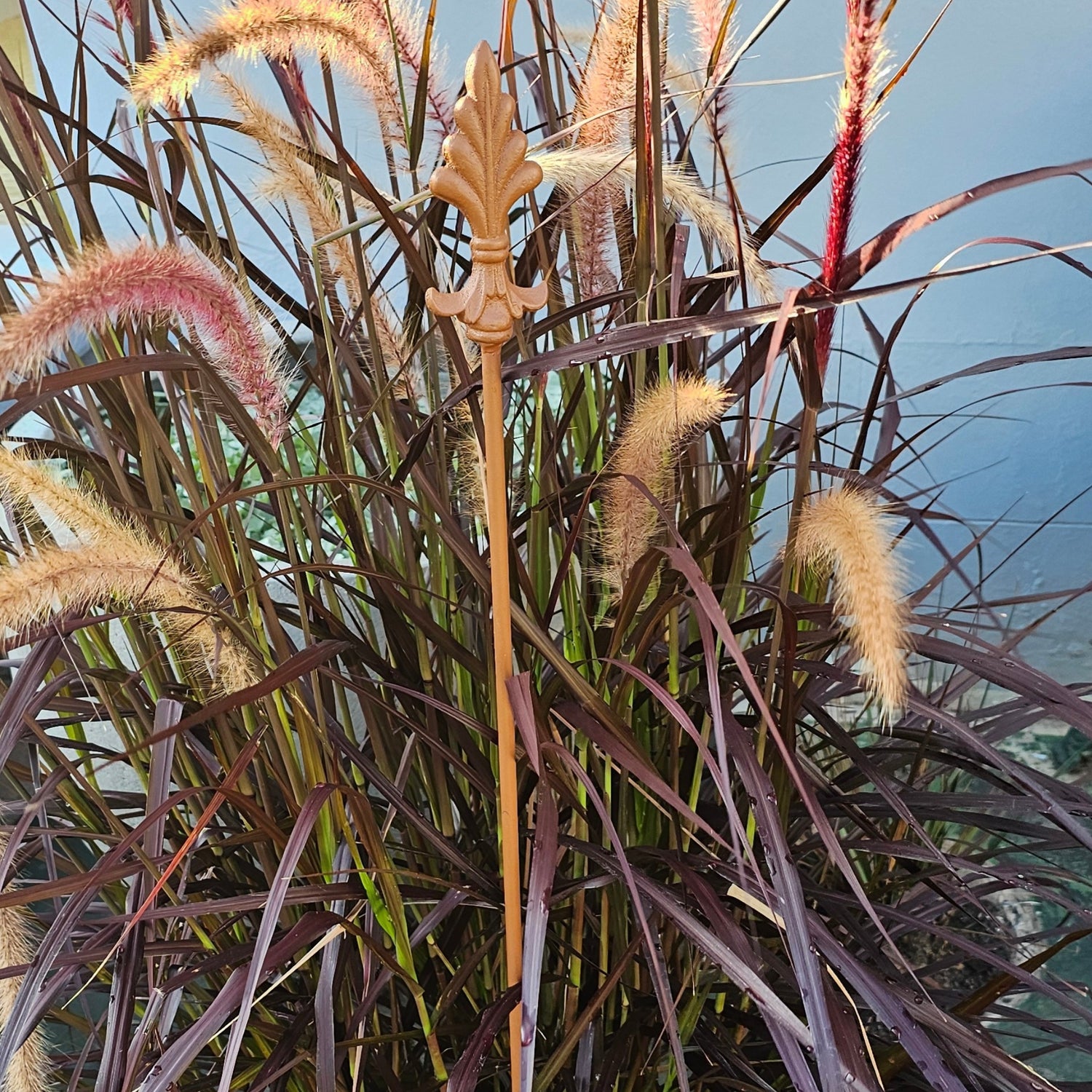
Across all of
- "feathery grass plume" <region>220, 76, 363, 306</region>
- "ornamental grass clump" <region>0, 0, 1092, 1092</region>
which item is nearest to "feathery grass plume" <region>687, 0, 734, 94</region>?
"ornamental grass clump" <region>0, 0, 1092, 1092</region>

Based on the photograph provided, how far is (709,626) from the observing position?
425 millimetres

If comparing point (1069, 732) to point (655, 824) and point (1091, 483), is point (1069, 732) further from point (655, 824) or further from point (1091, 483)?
point (655, 824)

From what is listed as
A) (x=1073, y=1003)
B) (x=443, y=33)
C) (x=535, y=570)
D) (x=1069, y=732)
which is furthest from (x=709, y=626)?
(x=443, y=33)

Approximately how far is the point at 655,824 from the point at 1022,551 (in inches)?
50.2

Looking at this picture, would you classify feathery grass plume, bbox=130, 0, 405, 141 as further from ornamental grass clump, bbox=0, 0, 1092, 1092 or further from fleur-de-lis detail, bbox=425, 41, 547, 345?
fleur-de-lis detail, bbox=425, 41, 547, 345

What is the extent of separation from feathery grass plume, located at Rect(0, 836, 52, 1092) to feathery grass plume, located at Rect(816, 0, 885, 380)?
0.52 metres

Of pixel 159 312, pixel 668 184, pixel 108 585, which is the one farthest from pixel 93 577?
pixel 668 184

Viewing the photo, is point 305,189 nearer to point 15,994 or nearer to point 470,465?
point 470,465

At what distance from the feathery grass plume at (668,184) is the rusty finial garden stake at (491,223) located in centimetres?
9

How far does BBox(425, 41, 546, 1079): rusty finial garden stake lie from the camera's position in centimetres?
34

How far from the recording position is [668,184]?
19.6 inches

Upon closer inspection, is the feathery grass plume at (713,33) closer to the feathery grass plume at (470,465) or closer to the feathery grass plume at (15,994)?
the feathery grass plume at (470,465)

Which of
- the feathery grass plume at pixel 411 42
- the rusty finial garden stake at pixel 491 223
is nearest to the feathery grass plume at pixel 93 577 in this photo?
the rusty finial garden stake at pixel 491 223

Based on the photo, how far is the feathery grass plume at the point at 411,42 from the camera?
1.75 ft
